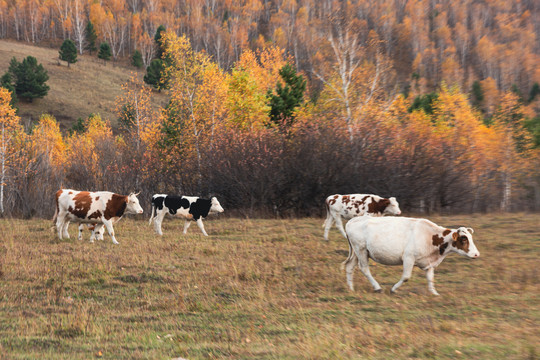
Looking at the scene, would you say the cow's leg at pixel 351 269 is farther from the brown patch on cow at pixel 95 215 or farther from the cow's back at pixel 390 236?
the brown patch on cow at pixel 95 215

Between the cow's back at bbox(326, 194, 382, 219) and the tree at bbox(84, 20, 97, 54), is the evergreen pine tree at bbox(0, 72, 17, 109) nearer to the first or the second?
the tree at bbox(84, 20, 97, 54)

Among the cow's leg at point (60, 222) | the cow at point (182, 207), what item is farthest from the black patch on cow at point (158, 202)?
the cow's leg at point (60, 222)

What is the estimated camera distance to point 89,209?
15195mm

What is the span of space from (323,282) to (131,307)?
393cm

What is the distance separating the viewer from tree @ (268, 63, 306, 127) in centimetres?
3008

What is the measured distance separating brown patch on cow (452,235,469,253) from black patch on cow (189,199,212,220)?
10.8 m

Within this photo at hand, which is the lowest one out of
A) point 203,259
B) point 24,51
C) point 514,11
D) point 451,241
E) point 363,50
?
point 203,259

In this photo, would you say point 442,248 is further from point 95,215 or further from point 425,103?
point 425,103

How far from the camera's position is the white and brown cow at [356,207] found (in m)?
16.1

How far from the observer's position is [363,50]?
104 ft

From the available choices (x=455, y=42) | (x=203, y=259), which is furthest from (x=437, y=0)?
(x=203, y=259)

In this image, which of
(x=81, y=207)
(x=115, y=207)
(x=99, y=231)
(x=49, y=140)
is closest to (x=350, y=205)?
(x=115, y=207)

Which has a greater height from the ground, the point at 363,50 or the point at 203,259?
the point at 363,50

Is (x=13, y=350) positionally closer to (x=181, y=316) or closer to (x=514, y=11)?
(x=181, y=316)
